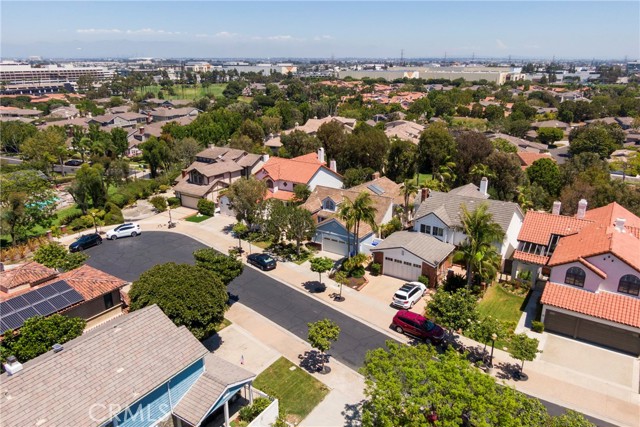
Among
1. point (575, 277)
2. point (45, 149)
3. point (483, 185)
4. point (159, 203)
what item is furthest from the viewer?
point (45, 149)

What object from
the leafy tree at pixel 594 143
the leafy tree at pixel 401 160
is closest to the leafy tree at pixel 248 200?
the leafy tree at pixel 401 160

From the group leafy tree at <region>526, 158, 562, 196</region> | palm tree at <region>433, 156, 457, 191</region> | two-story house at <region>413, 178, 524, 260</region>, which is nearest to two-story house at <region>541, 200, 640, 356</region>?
two-story house at <region>413, 178, 524, 260</region>

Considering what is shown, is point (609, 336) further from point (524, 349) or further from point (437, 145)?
point (437, 145)

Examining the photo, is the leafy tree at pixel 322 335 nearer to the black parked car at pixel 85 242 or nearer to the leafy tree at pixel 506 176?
the black parked car at pixel 85 242

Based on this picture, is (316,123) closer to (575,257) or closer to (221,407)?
(575,257)

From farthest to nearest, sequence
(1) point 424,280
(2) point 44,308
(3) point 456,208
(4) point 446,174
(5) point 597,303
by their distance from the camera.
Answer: (4) point 446,174 < (3) point 456,208 < (1) point 424,280 < (5) point 597,303 < (2) point 44,308

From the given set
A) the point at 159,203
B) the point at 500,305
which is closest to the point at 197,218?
the point at 159,203
